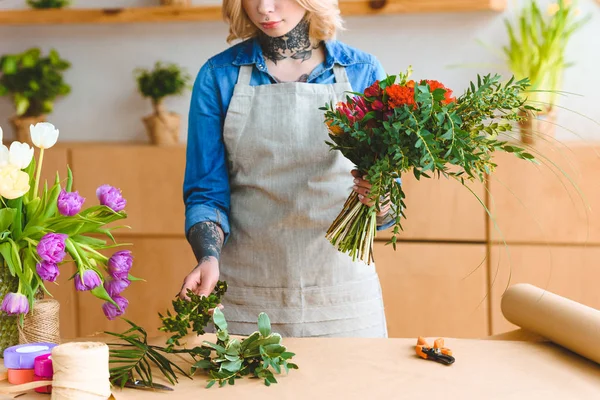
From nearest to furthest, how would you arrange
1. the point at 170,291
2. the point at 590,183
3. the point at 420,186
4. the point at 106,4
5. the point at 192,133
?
1. the point at 192,133
2. the point at 590,183
3. the point at 420,186
4. the point at 170,291
5. the point at 106,4

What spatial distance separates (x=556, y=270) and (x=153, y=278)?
172cm

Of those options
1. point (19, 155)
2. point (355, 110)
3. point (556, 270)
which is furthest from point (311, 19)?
point (556, 270)

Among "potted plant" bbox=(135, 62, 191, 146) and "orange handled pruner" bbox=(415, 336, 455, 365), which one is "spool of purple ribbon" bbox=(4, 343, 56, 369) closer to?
"orange handled pruner" bbox=(415, 336, 455, 365)

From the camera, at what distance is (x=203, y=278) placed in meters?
1.79

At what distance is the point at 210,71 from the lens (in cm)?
215

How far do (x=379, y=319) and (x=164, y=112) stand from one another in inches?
69.5

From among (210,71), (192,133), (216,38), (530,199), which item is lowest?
(530,199)

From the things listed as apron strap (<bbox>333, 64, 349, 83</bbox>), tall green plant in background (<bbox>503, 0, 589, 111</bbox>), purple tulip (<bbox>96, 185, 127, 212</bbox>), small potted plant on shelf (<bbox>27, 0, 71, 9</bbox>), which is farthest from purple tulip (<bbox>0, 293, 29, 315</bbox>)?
small potted plant on shelf (<bbox>27, 0, 71, 9</bbox>)

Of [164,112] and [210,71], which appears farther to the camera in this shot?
[164,112]

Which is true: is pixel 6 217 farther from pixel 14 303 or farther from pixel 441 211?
pixel 441 211

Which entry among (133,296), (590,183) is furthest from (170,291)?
(590,183)

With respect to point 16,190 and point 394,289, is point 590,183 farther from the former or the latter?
point 16,190

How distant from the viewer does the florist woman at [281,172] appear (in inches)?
83.0

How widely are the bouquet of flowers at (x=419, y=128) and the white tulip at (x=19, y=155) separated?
599mm
